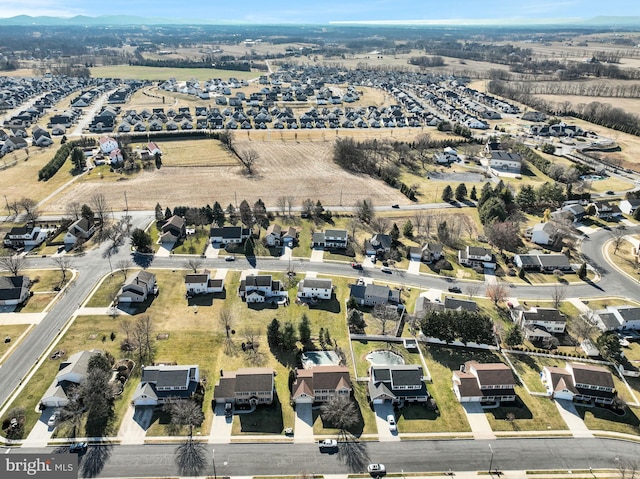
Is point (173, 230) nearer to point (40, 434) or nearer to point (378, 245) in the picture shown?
point (378, 245)

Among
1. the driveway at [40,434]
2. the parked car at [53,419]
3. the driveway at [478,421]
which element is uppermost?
the parked car at [53,419]

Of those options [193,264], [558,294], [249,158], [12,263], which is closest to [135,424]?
[193,264]

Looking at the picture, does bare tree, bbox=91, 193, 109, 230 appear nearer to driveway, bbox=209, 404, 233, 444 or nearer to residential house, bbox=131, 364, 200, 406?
A: residential house, bbox=131, 364, 200, 406

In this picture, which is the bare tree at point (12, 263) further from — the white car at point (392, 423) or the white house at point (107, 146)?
the white car at point (392, 423)

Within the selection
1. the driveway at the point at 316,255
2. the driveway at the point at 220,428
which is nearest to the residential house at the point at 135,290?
the driveway at the point at 220,428

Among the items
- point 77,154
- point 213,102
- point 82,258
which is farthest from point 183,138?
point 82,258

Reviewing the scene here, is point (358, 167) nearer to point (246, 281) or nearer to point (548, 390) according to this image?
point (246, 281)

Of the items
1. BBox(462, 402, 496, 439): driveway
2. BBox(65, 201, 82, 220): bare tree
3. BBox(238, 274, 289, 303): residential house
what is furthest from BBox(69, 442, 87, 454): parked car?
BBox(65, 201, 82, 220): bare tree
